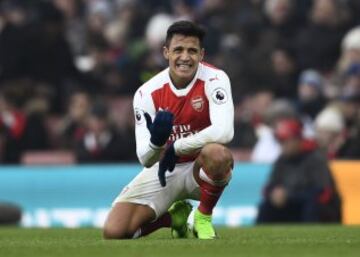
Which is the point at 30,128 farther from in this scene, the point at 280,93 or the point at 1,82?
the point at 280,93

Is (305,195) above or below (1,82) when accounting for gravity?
below

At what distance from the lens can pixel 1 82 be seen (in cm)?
1939

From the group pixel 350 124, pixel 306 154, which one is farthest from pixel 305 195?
pixel 350 124

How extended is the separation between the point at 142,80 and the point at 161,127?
919 cm

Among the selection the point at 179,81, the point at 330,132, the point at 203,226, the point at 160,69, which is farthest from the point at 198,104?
the point at 160,69

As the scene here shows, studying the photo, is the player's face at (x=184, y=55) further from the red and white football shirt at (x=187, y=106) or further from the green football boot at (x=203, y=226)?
the green football boot at (x=203, y=226)

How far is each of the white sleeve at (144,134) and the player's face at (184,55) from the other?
A: 1.06 feet

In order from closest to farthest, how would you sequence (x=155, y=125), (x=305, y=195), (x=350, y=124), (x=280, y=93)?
1. (x=155, y=125)
2. (x=305, y=195)
3. (x=350, y=124)
4. (x=280, y=93)

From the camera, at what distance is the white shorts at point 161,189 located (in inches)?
437

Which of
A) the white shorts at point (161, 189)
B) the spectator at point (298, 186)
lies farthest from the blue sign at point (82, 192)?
the white shorts at point (161, 189)

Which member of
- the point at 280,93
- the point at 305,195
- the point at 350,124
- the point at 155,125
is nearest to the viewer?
the point at 155,125

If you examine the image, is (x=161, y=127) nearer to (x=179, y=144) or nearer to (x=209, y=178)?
(x=179, y=144)

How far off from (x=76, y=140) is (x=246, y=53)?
274 cm

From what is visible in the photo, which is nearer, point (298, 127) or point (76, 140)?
point (298, 127)
